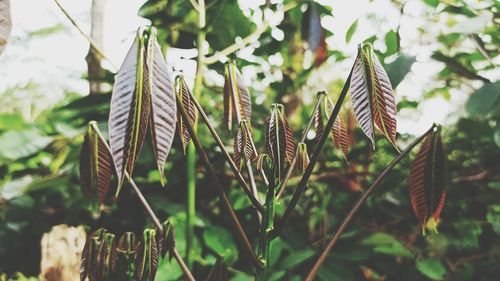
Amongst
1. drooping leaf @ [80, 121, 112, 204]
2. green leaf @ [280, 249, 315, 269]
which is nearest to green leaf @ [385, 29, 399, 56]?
green leaf @ [280, 249, 315, 269]

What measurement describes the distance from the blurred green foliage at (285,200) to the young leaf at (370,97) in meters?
0.59

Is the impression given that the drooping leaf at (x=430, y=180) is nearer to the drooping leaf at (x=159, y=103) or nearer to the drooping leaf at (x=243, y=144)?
the drooping leaf at (x=243, y=144)

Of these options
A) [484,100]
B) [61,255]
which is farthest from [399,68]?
[61,255]

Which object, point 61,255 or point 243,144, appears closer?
point 243,144

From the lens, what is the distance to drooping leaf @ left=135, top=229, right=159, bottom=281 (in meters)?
0.55

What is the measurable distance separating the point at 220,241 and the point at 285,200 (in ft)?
0.95

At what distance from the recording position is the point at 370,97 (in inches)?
17.6

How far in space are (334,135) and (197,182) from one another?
77cm

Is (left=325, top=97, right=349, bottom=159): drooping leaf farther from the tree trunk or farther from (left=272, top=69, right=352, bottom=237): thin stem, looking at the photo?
the tree trunk

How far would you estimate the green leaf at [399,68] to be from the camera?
975mm

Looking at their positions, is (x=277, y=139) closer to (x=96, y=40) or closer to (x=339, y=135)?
(x=339, y=135)

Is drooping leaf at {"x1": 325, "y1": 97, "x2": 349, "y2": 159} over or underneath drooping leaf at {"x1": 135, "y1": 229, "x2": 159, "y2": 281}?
over

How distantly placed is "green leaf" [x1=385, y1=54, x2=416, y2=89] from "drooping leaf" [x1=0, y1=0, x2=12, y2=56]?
0.79 meters

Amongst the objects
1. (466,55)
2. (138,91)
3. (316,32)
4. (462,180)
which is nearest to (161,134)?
(138,91)
